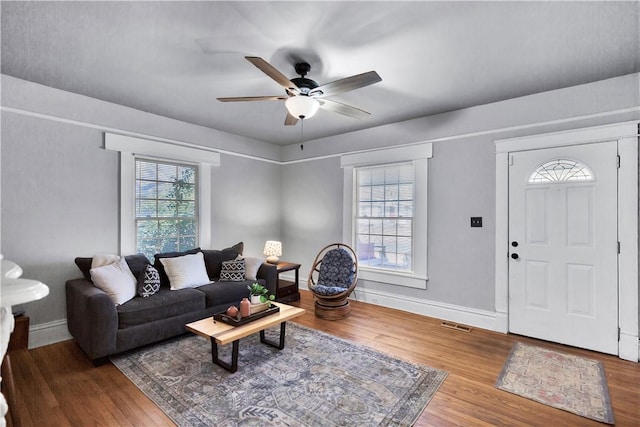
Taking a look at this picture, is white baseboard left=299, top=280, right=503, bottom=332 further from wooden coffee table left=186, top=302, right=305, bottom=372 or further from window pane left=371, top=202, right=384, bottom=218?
wooden coffee table left=186, top=302, right=305, bottom=372

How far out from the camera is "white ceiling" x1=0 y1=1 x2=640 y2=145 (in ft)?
6.41

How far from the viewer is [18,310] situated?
2691mm

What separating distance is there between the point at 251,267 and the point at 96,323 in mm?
1813

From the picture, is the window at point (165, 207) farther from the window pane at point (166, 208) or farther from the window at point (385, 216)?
the window at point (385, 216)

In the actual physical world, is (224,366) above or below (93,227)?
below

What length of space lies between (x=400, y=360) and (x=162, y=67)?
11.1 feet

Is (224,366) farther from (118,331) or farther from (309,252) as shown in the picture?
(309,252)

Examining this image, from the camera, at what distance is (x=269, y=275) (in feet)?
13.5

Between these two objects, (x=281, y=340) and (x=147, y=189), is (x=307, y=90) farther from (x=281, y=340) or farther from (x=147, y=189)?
(x=147, y=189)

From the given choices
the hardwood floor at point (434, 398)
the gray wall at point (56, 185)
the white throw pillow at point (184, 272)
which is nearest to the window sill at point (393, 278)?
the hardwood floor at point (434, 398)

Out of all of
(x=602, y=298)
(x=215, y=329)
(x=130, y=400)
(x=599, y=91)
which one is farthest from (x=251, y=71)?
(x=602, y=298)

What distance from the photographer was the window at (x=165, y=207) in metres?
3.79

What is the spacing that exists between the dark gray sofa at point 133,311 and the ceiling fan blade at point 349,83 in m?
2.46

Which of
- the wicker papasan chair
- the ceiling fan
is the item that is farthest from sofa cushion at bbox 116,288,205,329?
the ceiling fan
